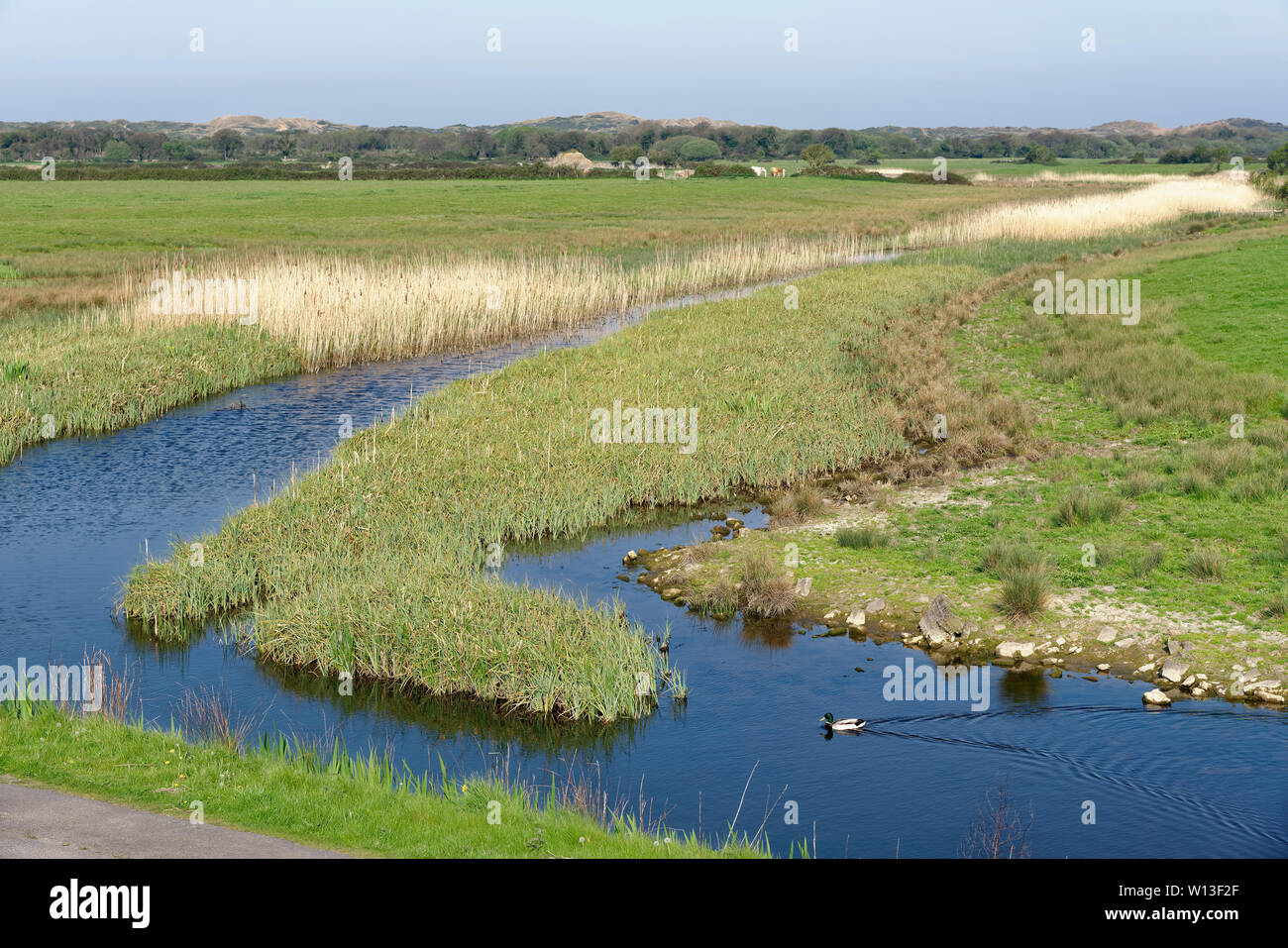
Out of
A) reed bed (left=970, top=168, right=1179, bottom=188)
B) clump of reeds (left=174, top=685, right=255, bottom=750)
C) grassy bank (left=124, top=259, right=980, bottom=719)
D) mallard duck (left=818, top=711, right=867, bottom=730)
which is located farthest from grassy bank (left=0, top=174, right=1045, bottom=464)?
reed bed (left=970, top=168, right=1179, bottom=188)

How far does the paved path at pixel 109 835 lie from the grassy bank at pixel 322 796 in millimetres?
276

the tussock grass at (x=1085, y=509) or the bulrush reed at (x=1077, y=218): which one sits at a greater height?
the bulrush reed at (x=1077, y=218)

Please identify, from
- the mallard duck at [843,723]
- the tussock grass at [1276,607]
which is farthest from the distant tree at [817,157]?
the mallard duck at [843,723]

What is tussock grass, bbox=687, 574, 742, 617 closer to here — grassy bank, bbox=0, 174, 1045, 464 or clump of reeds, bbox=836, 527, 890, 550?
clump of reeds, bbox=836, 527, 890, 550

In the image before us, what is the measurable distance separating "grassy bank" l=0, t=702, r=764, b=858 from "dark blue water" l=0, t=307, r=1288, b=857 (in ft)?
4.22

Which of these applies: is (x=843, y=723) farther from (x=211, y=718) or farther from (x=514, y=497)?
(x=514, y=497)

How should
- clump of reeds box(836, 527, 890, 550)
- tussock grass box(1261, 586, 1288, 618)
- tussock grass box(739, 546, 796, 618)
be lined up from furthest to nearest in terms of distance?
clump of reeds box(836, 527, 890, 550) → tussock grass box(739, 546, 796, 618) → tussock grass box(1261, 586, 1288, 618)

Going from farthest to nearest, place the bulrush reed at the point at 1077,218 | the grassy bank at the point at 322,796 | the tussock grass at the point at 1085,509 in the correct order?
the bulrush reed at the point at 1077,218 → the tussock grass at the point at 1085,509 → the grassy bank at the point at 322,796

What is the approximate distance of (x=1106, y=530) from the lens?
64.6ft

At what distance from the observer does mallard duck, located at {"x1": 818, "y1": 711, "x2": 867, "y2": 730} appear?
13.8m

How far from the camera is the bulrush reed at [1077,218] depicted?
223ft

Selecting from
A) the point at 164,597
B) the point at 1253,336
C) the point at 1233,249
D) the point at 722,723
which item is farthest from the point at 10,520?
the point at 1233,249

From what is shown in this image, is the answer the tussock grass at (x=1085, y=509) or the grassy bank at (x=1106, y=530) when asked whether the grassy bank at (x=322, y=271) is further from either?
the tussock grass at (x=1085, y=509)

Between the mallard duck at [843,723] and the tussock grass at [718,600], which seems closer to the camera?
the mallard duck at [843,723]
